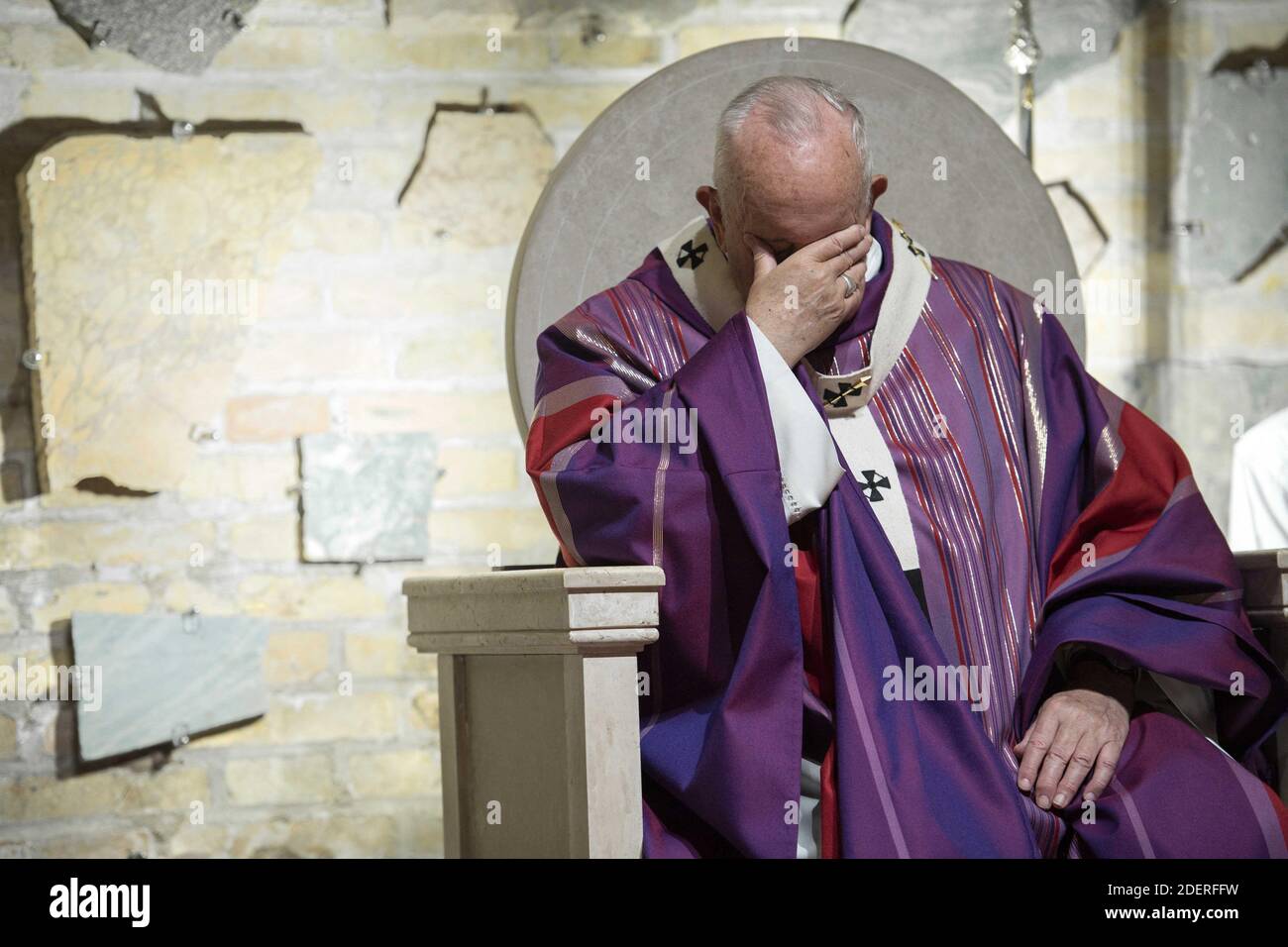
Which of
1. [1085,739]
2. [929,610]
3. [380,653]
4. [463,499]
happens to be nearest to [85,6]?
[463,499]

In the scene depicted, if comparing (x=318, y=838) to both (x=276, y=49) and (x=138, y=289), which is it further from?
(x=276, y=49)

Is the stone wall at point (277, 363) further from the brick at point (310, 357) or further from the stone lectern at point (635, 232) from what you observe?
the stone lectern at point (635, 232)

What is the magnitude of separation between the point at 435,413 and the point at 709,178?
0.86 m

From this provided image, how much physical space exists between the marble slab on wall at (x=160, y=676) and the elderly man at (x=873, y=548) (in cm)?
118

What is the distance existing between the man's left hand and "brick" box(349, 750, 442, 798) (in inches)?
56.2

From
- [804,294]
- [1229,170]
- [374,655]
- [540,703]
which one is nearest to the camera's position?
[540,703]

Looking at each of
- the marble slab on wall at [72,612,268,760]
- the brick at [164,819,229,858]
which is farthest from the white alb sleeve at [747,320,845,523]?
the brick at [164,819,229,858]

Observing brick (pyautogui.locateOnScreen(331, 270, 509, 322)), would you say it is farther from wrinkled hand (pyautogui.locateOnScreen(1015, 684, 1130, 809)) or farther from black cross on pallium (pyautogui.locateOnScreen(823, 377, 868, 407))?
wrinkled hand (pyautogui.locateOnScreen(1015, 684, 1130, 809))

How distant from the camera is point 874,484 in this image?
1747mm

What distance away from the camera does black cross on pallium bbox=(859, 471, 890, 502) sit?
5.72ft

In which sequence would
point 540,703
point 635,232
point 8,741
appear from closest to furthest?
point 540,703 → point 635,232 → point 8,741

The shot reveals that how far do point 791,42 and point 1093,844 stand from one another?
3.97ft

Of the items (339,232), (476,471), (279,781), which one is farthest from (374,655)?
(339,232)

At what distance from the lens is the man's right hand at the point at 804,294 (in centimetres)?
168
